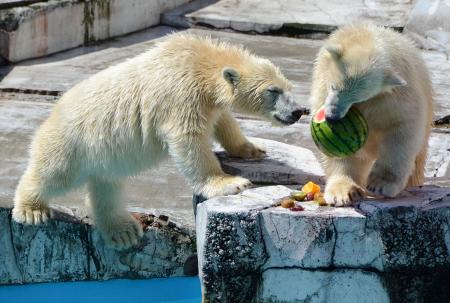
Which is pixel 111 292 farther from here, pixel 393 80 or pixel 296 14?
pixel 296 14

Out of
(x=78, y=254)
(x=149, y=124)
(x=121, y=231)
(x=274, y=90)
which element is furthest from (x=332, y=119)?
(x=78, y=254)

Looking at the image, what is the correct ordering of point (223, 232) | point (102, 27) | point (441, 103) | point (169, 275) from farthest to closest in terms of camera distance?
point (102, 27)
point (441, 103)
point (169, 275)
point (223, 232)

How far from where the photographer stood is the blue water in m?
5.77

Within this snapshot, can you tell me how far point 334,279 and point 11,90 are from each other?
157 inches

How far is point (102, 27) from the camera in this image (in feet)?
31.8

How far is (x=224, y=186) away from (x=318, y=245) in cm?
60

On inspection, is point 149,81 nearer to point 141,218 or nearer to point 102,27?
point 141,218

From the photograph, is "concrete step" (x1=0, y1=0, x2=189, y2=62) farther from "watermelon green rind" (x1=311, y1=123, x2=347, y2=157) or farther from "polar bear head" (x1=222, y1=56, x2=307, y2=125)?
"watermelon green rind" (x1=311, y1=123, x2=347, y2=157)

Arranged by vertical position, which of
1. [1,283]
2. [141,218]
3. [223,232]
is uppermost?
[223,232]

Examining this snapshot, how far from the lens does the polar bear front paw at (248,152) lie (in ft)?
18.9

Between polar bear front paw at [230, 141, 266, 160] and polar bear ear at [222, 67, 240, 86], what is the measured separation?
62 cm

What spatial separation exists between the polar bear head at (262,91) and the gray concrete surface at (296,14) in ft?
15.2

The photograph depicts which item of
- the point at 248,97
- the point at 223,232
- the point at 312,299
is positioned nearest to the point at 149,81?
the point at 248,97

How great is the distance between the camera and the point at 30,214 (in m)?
5.59
